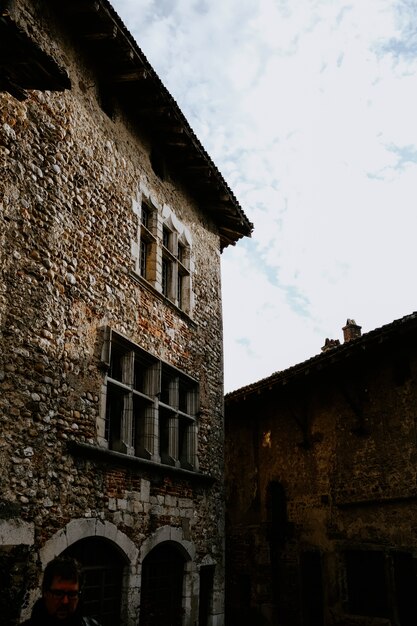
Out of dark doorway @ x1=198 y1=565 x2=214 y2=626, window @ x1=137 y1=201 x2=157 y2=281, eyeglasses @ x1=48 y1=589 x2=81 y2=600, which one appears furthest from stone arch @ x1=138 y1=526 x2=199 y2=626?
eyeglasses @ x1=48 y1=589 x2=81 y2=600

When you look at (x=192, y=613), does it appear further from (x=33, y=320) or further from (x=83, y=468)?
(x=33, y=320)

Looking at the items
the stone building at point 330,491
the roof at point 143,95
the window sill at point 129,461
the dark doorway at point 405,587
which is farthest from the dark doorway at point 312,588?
the roof at point 143,95

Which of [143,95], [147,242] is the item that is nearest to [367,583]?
[147,242]

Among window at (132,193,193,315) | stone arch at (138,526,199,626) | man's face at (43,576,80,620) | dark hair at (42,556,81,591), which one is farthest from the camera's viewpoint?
window at (132,193,193,315)

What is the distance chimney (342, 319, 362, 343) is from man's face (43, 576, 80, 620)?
13993 millimetres

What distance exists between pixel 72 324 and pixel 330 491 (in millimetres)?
7236

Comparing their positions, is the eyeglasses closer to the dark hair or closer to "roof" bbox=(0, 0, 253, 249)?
the dark hair

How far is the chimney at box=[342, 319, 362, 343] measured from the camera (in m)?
16.4

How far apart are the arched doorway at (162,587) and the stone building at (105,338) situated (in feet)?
0.09

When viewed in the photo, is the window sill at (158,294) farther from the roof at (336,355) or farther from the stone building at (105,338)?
the roof at (336,355)

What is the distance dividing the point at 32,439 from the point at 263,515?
8.58 m

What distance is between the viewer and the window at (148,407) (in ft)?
27.8

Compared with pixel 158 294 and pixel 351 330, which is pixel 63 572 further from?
pixel 351 330

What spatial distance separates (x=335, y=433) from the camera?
12.4 m
